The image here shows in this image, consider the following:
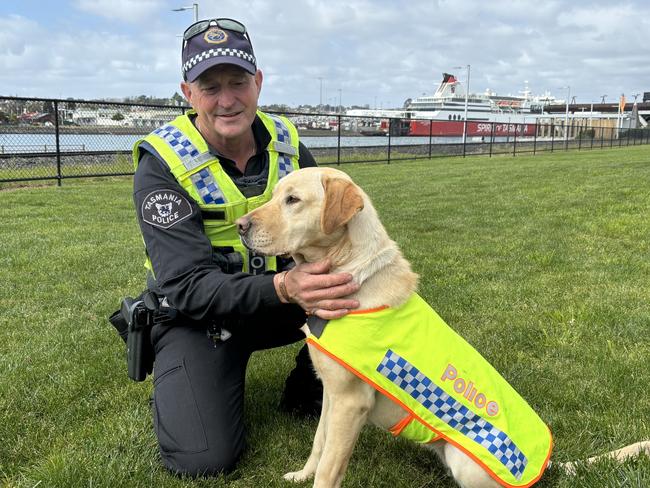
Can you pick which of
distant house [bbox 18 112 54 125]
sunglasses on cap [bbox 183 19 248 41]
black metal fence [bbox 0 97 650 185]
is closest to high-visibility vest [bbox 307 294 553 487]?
sunglasses on cap [bbox 183 19 248 41]

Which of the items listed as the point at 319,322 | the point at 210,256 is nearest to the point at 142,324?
the point at 210,256

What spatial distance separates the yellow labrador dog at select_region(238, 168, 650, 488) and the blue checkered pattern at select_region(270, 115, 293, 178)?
631mm

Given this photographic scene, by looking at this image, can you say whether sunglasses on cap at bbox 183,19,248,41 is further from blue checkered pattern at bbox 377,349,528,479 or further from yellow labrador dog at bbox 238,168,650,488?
blue checkered pattern at bbox 377,349,528,479

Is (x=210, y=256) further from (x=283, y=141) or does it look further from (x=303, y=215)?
(x=283, y=141)

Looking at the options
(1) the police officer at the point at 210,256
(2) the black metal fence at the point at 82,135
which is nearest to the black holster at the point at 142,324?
(1) the police officer at the point at 210,256

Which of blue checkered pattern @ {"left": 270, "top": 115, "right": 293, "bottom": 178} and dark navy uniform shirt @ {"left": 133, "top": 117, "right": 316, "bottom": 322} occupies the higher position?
blue checkered pattern @ {"left": 270, "top": 115, "right": 293, "bottom": 178}

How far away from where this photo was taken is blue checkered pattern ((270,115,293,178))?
3.42 metres

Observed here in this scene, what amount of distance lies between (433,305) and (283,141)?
8.48 ft

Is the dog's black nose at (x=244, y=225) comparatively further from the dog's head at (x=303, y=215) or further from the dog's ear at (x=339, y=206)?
the dog's ear at (x=339, y=206)

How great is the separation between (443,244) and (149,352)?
5.22 meters

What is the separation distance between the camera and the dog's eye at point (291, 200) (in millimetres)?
2716

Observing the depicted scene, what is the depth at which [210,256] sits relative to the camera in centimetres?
301

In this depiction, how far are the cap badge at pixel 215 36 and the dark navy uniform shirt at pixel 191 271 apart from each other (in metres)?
0.62

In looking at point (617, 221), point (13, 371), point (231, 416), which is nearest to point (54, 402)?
point (13, 371)
